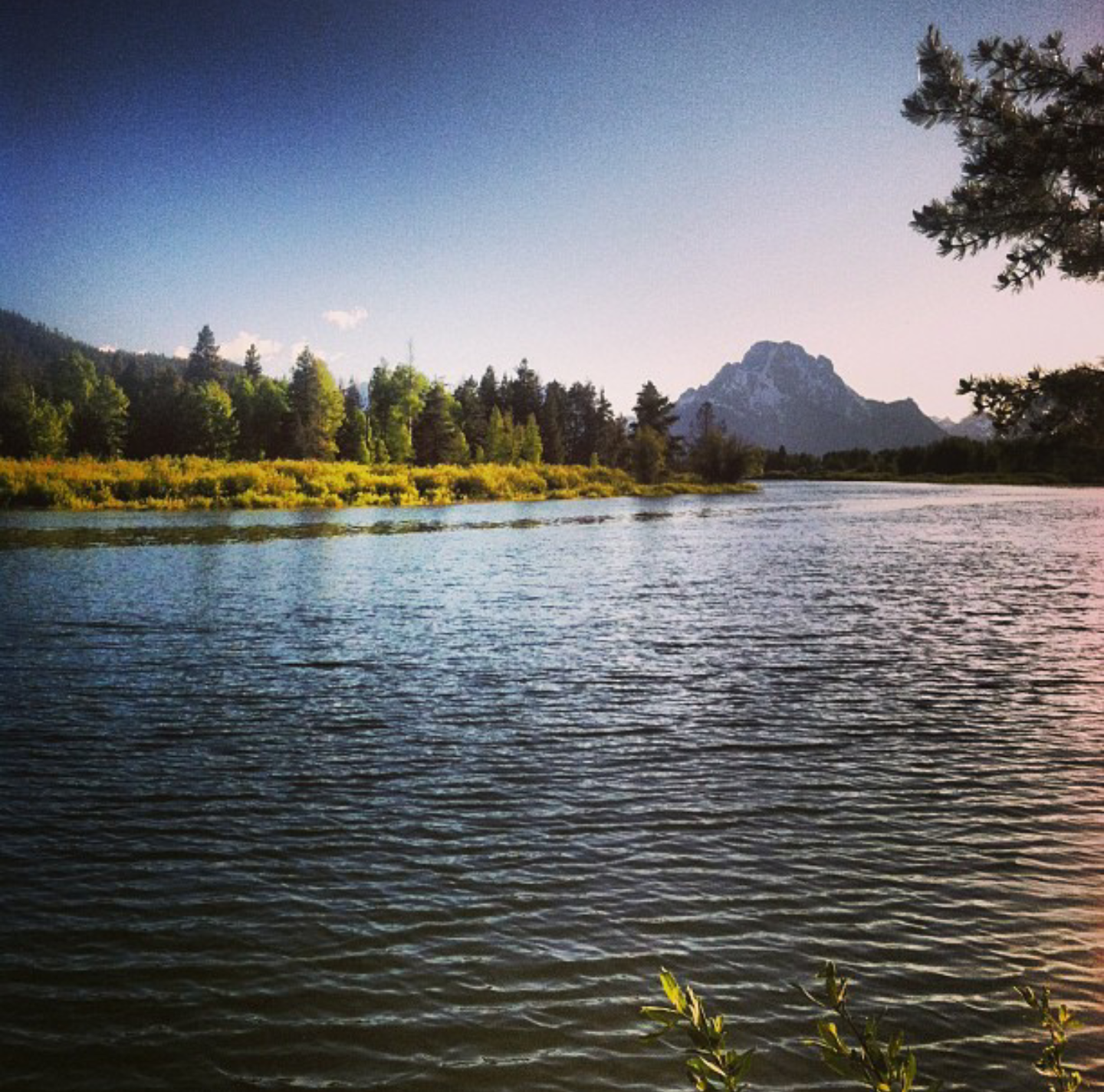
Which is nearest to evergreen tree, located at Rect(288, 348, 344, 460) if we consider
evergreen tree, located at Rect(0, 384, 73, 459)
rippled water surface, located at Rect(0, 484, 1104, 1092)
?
evergreen tree, located at Rect(0, 384, 73, 459)

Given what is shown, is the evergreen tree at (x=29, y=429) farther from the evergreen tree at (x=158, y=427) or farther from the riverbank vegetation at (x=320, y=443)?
the evergreen tree at (x=158, y=427)

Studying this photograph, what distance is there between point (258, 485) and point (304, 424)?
5796cm

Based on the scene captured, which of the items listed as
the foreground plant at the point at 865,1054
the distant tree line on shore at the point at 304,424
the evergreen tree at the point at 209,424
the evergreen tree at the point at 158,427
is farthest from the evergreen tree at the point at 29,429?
the foreground plant at the point at 865,1054

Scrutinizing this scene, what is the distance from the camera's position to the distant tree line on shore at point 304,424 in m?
117

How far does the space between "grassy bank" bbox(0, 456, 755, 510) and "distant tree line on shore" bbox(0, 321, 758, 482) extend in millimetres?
27428

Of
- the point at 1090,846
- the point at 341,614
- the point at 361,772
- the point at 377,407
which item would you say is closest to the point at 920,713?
the point at 1090,846


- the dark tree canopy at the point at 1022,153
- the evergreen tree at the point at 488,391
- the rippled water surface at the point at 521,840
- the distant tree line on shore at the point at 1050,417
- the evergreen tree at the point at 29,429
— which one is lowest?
the rippled water surface at the point at 521,840

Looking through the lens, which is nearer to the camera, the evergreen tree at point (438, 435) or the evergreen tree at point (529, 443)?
the evergreen tree at point (438, 435)

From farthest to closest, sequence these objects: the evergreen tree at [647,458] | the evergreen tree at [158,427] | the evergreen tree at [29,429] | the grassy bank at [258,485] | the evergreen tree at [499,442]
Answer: the evergreen tree at [499,442], the evergreen tree at [158,427], the evergreen tree at [647,458], the evergreen tree at [29,429], the grassy bank at [258,485]

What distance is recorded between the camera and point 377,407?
5620 inches

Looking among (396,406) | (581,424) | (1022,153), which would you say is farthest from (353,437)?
(1022,153)

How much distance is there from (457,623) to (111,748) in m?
9.96

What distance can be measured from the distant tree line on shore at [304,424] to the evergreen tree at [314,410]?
0.62 ft

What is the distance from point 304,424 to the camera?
5030 inches
